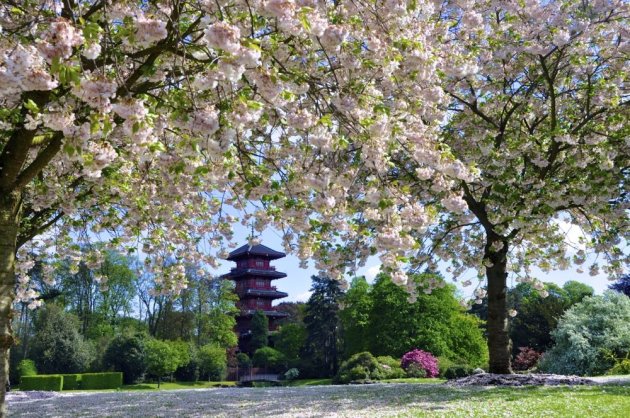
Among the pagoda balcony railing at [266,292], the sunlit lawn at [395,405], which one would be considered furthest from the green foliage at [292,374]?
the sunlit lawn at [395,405]

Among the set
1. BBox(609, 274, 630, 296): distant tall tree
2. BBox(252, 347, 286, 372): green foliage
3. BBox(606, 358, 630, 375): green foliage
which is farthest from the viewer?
BBox(252, 347, 286, 372): green foliage

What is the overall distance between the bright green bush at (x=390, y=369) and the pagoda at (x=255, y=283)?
3431 cm

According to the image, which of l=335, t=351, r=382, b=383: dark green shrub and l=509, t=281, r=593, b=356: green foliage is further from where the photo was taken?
l=509, t=281, r=593, b=356: green foliage

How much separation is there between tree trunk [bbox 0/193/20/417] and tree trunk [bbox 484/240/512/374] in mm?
11306

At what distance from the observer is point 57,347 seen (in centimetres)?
3506

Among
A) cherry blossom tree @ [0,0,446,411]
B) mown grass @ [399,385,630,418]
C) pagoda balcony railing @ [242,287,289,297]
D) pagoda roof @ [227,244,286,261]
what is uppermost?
pagoda roof @ [227,244,286,261]

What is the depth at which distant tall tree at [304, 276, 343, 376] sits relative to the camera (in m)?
42.2

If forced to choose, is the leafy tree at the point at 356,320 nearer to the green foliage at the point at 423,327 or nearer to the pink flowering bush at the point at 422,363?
the green foliage at the point at 423,327

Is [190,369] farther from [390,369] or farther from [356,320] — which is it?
[390,369]

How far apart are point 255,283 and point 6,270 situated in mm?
57789

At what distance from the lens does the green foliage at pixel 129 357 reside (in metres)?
34.5

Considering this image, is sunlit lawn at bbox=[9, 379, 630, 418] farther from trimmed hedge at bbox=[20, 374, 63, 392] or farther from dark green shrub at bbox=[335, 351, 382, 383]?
trimmed hedge at bbox=[20, 374, 63, 392]

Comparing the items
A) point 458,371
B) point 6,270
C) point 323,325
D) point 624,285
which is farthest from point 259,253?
point 6,270

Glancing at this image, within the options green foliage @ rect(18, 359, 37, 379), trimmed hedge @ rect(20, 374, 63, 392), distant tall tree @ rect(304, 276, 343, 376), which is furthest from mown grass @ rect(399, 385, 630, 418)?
distant tall tree @ rect(304, 276, 343, 376)
